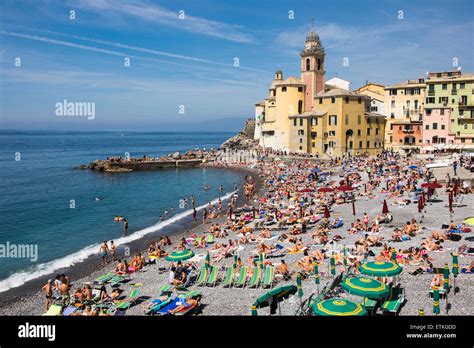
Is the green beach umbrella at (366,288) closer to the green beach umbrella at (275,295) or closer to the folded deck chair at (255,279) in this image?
the green beach umbrella at (275,295)

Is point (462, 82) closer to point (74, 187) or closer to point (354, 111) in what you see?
point (354, 111)

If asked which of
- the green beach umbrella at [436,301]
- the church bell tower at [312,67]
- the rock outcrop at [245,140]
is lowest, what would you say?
the green beach umbrella at [436,301]

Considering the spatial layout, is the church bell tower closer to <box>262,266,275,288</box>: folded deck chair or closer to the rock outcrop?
the rock outcrop

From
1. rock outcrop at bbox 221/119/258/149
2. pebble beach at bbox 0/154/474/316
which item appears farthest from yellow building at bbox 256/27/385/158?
pebble beach at bbox 0/154/474/316

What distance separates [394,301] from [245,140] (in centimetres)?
8564

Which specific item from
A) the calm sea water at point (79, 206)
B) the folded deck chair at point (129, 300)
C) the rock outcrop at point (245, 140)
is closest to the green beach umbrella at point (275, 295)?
the folded deck chair at point (129, 300)

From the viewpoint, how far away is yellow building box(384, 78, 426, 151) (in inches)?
2415

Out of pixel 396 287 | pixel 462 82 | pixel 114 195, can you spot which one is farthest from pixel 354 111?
pixel 396 287

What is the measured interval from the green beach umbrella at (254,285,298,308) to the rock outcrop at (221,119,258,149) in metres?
75.1

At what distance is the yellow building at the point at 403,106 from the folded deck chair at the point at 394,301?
52031mm

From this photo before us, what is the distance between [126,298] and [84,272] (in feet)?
23.9

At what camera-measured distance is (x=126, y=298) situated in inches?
612

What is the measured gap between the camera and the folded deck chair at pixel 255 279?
15.3 meters

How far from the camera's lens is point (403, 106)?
6347cm
